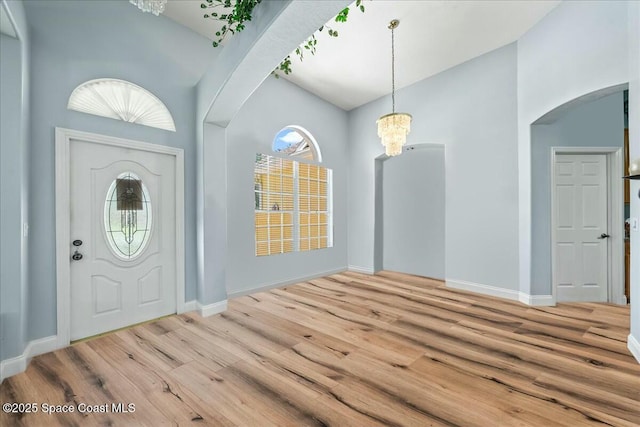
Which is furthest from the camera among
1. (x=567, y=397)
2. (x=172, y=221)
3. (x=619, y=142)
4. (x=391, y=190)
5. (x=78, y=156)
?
(x=391, y=190)

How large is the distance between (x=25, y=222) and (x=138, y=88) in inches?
67.4

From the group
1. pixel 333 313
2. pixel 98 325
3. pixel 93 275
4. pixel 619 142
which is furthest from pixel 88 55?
pixel 619 142

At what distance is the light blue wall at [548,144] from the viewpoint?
365 cm

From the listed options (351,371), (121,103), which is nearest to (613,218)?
(351,371)

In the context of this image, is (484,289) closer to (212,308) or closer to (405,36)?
(405,36)

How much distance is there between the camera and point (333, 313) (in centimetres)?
340

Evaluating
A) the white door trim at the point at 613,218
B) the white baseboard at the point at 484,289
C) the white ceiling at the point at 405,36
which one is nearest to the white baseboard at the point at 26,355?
the white ceiling at the point at 405,36

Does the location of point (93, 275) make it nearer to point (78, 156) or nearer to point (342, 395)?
point (78, 156)

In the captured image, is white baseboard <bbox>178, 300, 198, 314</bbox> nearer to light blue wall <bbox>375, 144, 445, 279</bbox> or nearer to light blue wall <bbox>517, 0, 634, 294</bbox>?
light blue wall <bbox>375, 144, 445, 279</bbox>

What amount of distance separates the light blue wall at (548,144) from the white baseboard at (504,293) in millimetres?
80

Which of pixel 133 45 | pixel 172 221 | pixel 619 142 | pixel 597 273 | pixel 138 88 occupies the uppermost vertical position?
pixel 133 45

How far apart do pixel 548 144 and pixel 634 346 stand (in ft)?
8.10

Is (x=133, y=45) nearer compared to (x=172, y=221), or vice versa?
(x=133, y=45)

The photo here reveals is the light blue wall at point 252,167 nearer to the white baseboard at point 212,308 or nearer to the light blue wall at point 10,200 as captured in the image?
the white baseboard at point 212,308
